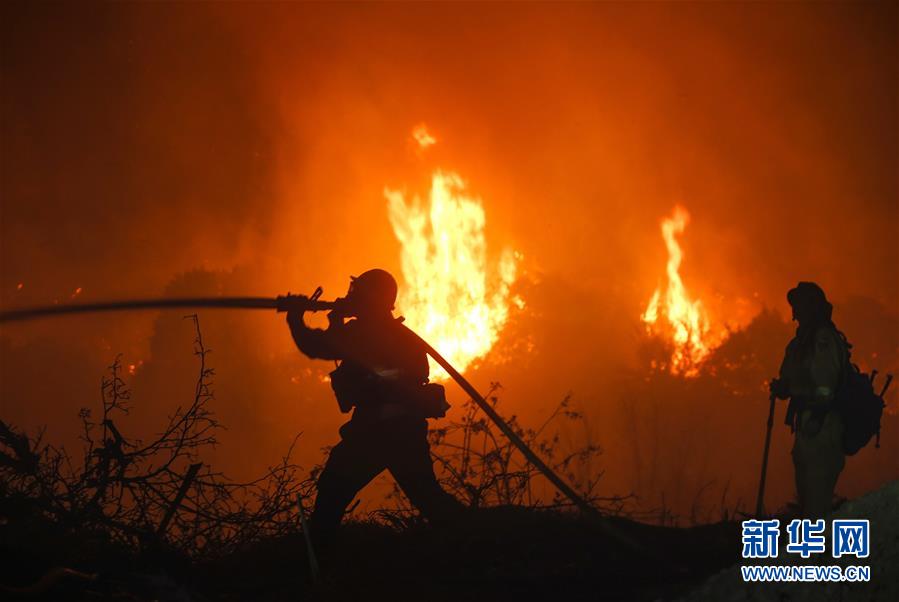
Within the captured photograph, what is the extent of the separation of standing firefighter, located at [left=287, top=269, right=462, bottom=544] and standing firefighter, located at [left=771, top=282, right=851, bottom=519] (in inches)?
150

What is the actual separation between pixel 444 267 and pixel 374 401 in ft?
146

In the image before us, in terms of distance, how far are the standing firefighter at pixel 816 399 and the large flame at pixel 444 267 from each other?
3669 cm

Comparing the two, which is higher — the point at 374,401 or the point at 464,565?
the point at 374,401

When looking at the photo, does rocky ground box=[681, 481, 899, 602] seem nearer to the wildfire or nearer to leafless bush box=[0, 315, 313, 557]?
leafless bush box=[0, 315, 313, 557]

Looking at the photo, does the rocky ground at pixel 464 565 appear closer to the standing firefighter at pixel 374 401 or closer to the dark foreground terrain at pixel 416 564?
the dark foreground terrain at pixel 416 564

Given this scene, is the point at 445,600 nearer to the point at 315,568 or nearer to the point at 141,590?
the point at 315,568

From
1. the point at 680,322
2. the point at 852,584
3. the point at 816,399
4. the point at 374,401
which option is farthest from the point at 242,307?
the point at 680,322

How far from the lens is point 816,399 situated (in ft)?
27.9

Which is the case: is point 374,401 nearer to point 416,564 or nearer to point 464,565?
point 416,564

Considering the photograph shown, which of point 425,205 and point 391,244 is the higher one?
point 391,244

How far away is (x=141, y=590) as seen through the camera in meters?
5.67

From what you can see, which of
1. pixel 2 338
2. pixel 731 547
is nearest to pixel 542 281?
pixel 2 338

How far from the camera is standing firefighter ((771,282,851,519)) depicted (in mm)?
8461

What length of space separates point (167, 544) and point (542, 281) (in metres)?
84.6
